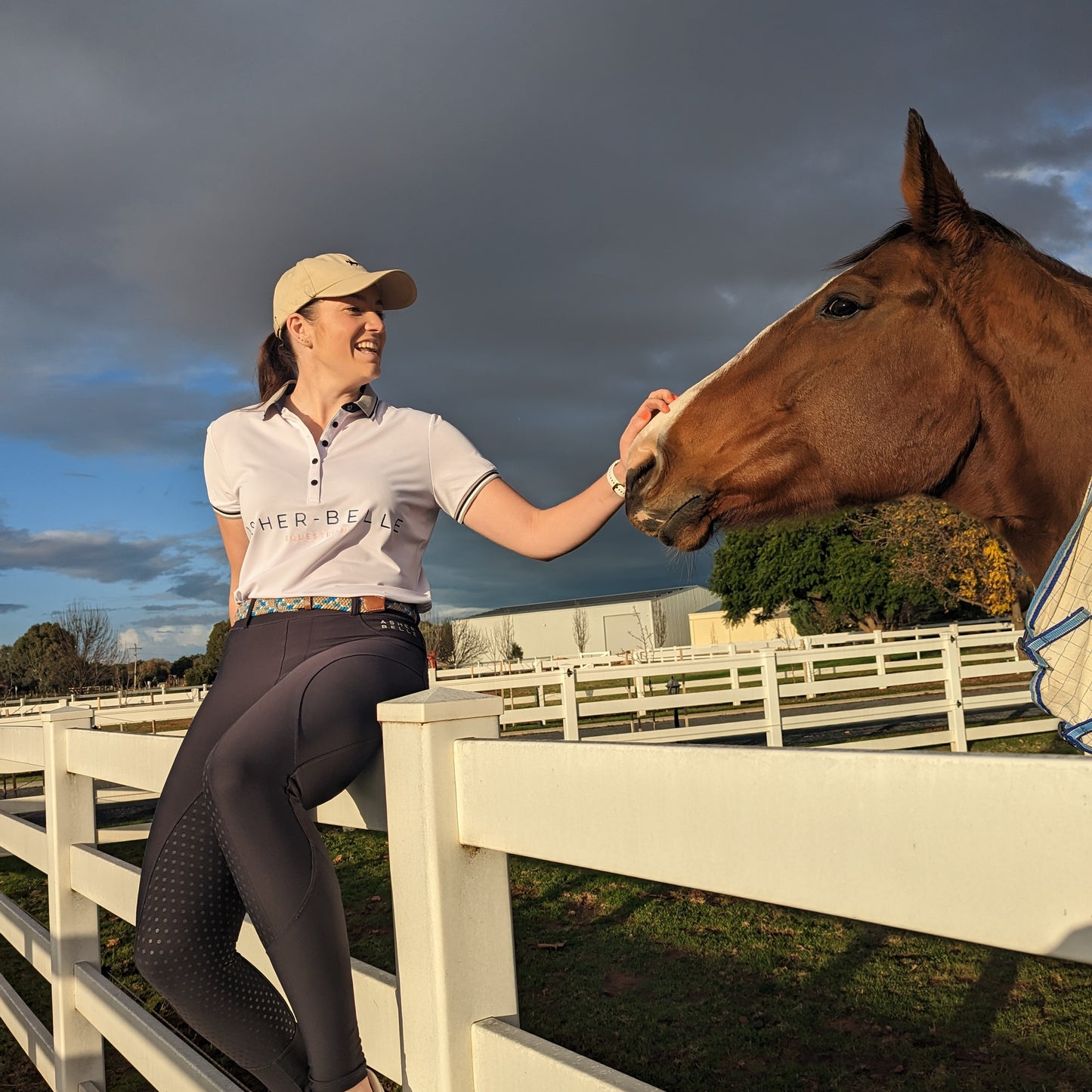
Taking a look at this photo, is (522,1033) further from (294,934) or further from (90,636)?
(90,636)

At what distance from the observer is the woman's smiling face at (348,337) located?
242 cm

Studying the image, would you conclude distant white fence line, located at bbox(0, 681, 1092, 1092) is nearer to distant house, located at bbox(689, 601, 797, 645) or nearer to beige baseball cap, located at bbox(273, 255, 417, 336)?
beige baseball cap, located at bbox(273, 255, 417, 336)

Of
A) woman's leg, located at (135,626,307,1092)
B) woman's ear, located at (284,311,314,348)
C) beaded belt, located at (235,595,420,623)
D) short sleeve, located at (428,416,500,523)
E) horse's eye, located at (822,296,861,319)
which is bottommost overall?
woman's leg, located at (135,626,307,1092)

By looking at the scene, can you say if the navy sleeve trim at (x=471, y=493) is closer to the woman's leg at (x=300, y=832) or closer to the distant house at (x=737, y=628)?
the woman's leg at (x=300, y=832)

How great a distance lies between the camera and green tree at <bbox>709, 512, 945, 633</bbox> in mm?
43281

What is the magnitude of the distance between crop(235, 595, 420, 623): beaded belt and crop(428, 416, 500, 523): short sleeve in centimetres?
28

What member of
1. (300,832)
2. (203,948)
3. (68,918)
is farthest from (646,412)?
(68,918)

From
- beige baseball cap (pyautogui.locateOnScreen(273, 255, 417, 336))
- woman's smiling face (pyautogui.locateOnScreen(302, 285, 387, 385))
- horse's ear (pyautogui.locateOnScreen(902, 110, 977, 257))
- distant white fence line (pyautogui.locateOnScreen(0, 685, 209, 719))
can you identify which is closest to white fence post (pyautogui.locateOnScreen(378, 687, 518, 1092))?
woman's smiling face (pyautogui.locateOnScreen(302, 285, 387, 385))

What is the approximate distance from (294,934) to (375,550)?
0.84 metres

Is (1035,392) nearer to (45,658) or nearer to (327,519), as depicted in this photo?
(327,519)

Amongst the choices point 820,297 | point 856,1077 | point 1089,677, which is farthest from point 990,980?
point 820,297

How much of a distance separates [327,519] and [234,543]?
0.50 m

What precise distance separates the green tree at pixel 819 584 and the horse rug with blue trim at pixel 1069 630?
39.4m

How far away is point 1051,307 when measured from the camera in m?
2.31
